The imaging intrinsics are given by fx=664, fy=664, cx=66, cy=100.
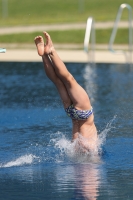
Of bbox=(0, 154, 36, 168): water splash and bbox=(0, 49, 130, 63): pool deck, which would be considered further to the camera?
bbox=(0, 49, 130, 63): pool deck

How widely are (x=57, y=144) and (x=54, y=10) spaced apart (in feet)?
97.3

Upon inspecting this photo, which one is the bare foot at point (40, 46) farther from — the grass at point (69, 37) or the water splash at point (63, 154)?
the grass at point (69, 37)

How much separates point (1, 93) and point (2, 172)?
7101 millimetres

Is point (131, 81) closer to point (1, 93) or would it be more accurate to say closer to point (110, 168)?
point (1, 93)

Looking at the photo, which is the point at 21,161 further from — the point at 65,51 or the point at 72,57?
the point at 65,51

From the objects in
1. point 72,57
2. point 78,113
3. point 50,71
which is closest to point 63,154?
point 78,113

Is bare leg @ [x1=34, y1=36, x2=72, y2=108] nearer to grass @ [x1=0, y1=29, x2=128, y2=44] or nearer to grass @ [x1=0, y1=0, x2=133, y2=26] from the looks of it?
grass @ [x1=0, y1=29, x2=128, y2=44]

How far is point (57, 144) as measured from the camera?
998 cm

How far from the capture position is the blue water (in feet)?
25.0

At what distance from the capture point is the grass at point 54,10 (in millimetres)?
35719

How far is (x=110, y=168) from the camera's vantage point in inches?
338

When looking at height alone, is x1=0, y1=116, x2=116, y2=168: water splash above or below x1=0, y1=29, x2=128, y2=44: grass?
above

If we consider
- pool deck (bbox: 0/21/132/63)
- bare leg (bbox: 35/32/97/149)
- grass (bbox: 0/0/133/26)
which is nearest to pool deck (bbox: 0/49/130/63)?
pool deck (bbox: 0/21/132/63)

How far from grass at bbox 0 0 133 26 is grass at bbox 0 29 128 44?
210 inches
